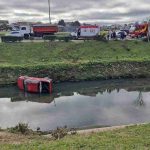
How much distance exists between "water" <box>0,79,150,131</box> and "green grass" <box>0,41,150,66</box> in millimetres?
7740

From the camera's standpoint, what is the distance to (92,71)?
4459 centimetres

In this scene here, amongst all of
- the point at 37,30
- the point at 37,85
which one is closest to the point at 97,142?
the point at 37,85

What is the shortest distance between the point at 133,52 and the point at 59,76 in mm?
15326

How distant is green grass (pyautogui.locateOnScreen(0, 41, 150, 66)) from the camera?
48.8 m

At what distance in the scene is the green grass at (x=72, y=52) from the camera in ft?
160

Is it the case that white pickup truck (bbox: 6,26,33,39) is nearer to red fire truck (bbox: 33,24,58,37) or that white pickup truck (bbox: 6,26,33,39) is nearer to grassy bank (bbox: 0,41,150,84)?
red fire truck (bbox: 33,24,58,37)

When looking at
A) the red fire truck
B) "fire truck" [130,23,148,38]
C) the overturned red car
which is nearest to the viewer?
the overturned red car

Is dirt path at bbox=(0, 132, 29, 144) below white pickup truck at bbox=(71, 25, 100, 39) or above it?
below

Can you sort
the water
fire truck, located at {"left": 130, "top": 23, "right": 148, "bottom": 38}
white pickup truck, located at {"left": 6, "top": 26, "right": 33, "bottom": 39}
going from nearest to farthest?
the water < fire truck, located at {"left": 130, "top": 23, "right": 148, "bottom": 38} < white pickup truck, located at {"left": 6, "top": 26, "right": 33, "bottom": 39}

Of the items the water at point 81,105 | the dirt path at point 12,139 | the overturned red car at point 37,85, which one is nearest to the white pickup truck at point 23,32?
the water at point 81,105

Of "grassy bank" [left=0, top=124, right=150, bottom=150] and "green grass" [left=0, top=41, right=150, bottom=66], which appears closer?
"grassy bank" [left=0, top=124, right=150, bottom=150]

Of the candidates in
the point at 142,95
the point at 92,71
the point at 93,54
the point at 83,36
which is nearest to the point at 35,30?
the point at 83,36

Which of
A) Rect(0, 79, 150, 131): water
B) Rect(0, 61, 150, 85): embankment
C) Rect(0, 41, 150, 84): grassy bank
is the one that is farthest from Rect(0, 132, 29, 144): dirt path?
Rect(0, 41, 150, 84): grassy bank

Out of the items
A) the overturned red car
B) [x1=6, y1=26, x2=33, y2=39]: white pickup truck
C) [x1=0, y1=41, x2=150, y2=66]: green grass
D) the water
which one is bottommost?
the water
